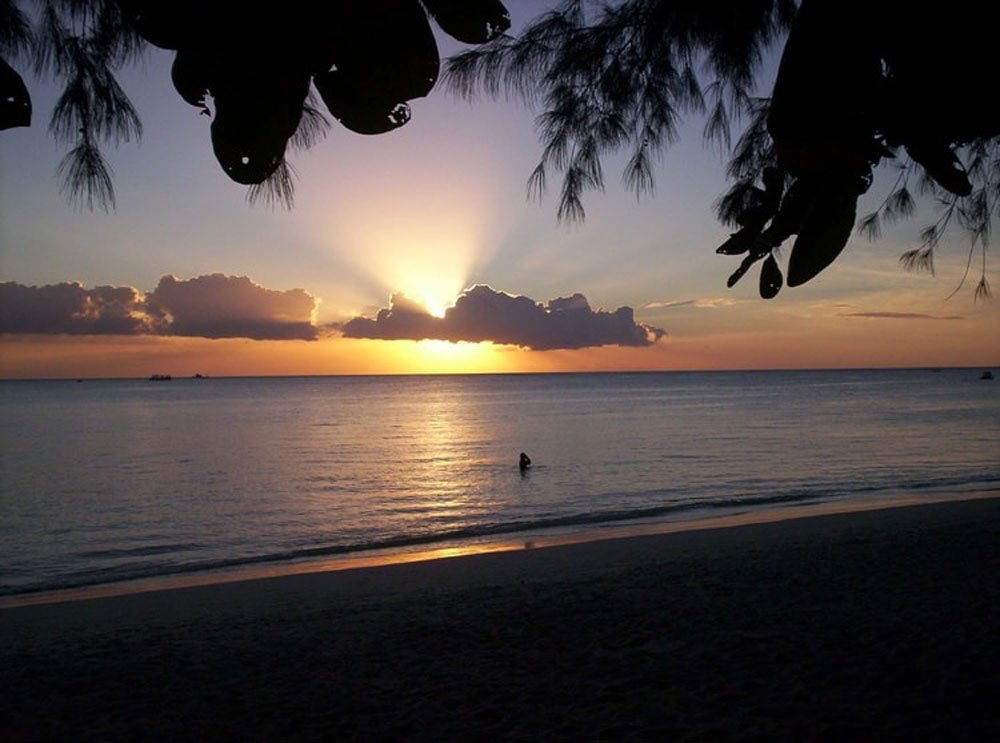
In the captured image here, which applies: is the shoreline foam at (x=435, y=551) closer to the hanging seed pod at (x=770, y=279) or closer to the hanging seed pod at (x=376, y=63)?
the hanging seed pod at (x=770, y=279)

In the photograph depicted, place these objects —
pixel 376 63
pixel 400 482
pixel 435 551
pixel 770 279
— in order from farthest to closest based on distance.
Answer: pixel 400 482 < pixel 435 551 < pixel 770 279 < pixel 376 63

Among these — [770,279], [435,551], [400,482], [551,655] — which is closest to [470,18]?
[770,279]

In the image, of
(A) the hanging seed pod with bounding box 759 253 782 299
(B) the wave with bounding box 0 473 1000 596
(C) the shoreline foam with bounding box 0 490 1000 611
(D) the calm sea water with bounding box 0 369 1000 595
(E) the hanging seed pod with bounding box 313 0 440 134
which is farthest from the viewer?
Result: (D) the calm sea water with bounding box 0 369 1000 595

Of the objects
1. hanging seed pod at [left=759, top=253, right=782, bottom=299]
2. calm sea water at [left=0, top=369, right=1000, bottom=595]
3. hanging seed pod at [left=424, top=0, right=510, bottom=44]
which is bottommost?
calm sea water at [left=0, top=369, right=1000, bottom=595]

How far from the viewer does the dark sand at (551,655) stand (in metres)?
3.96

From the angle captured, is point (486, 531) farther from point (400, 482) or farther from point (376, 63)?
point (376, 63)

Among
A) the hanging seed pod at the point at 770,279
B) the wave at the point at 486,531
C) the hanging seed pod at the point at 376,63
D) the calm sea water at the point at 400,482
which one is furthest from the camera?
the calm sea water at the point at 400,482

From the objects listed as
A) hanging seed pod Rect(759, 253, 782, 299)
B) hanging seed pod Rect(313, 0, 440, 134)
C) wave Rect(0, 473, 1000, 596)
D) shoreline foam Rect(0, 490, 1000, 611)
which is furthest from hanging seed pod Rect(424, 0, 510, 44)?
wave Rect(0, 473, 1000, 596)

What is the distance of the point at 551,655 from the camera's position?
498 centimetres

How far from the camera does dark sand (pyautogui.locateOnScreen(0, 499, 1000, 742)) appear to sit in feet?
13.0

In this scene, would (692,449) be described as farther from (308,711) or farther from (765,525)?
(308,711)

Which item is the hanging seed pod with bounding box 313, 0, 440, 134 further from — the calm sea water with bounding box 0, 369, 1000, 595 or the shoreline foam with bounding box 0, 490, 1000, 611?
the calm sea water with bounding box 0, 369, 1000, 595

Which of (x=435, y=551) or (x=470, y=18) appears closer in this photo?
(x=470, y=18)

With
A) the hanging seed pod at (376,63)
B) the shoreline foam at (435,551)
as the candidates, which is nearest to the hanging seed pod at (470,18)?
the hanging seed pod at (376,63)
